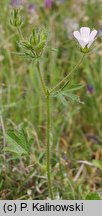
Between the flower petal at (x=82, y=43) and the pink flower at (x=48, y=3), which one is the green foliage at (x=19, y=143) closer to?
the flower petal at (x=82, y=43)

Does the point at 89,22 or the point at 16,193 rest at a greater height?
the point at 89,22

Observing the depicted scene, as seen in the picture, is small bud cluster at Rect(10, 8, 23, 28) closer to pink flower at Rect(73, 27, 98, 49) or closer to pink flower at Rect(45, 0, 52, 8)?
pink flower at Rect(73, 27, 98, 49)

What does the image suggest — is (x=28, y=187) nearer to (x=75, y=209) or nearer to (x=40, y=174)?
(x=40, y=174)

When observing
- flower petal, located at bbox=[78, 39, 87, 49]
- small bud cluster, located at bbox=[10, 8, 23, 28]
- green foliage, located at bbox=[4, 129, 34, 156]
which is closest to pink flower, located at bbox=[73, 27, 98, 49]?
flower petal, located at bbox=[78, 39, 87, 49]

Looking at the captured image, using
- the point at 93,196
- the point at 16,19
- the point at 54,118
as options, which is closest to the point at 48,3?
the point at 54,118

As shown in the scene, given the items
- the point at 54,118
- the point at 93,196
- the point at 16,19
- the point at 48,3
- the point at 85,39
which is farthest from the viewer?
the point at 48,3

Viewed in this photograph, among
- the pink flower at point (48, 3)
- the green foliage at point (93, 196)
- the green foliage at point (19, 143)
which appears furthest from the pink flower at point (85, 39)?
the pink flower at point (48, 3)

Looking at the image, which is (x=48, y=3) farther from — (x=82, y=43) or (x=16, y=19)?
(x=82, y=43)

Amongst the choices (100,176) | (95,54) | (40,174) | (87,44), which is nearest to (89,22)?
(95,54)

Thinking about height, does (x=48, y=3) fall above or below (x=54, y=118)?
above

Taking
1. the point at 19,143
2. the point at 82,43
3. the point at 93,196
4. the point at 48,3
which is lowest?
the point at 93,196
